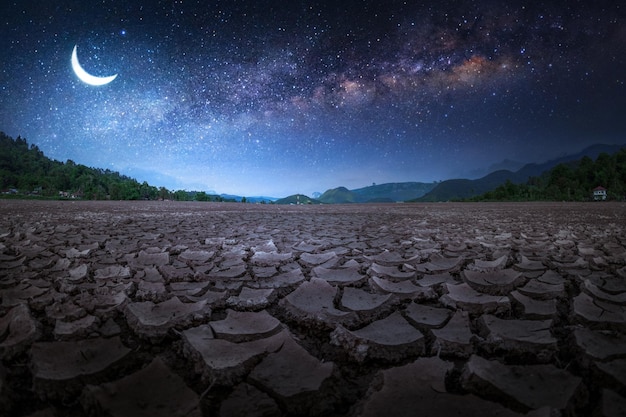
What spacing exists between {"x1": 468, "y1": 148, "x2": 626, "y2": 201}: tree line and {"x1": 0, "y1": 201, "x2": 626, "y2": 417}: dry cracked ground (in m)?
33.0

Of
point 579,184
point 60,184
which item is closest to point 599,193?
point 579,184

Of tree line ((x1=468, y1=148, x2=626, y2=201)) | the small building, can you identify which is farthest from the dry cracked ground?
the small building

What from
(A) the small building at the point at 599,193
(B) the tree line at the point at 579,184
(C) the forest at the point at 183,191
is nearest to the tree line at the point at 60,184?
(C) the forest at the point at 183,191

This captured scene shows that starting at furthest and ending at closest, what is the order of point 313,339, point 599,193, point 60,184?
point 60,184 → point 599,193 → point 313,339

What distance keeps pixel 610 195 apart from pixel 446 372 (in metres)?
38.4

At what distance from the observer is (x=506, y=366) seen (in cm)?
75

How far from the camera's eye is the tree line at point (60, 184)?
3441 cm

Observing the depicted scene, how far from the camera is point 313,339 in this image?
975 mm

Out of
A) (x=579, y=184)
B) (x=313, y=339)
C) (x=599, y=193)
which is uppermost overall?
(x=579, y=184)

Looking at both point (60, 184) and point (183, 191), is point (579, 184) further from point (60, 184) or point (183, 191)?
point (60, 184)

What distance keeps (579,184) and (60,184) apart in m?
66.5

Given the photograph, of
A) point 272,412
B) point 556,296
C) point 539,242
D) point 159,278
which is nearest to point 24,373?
point 272,412

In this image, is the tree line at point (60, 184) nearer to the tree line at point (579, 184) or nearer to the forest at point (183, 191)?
the forest at point (183, 191)

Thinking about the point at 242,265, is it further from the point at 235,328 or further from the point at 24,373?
the point at 24,373
